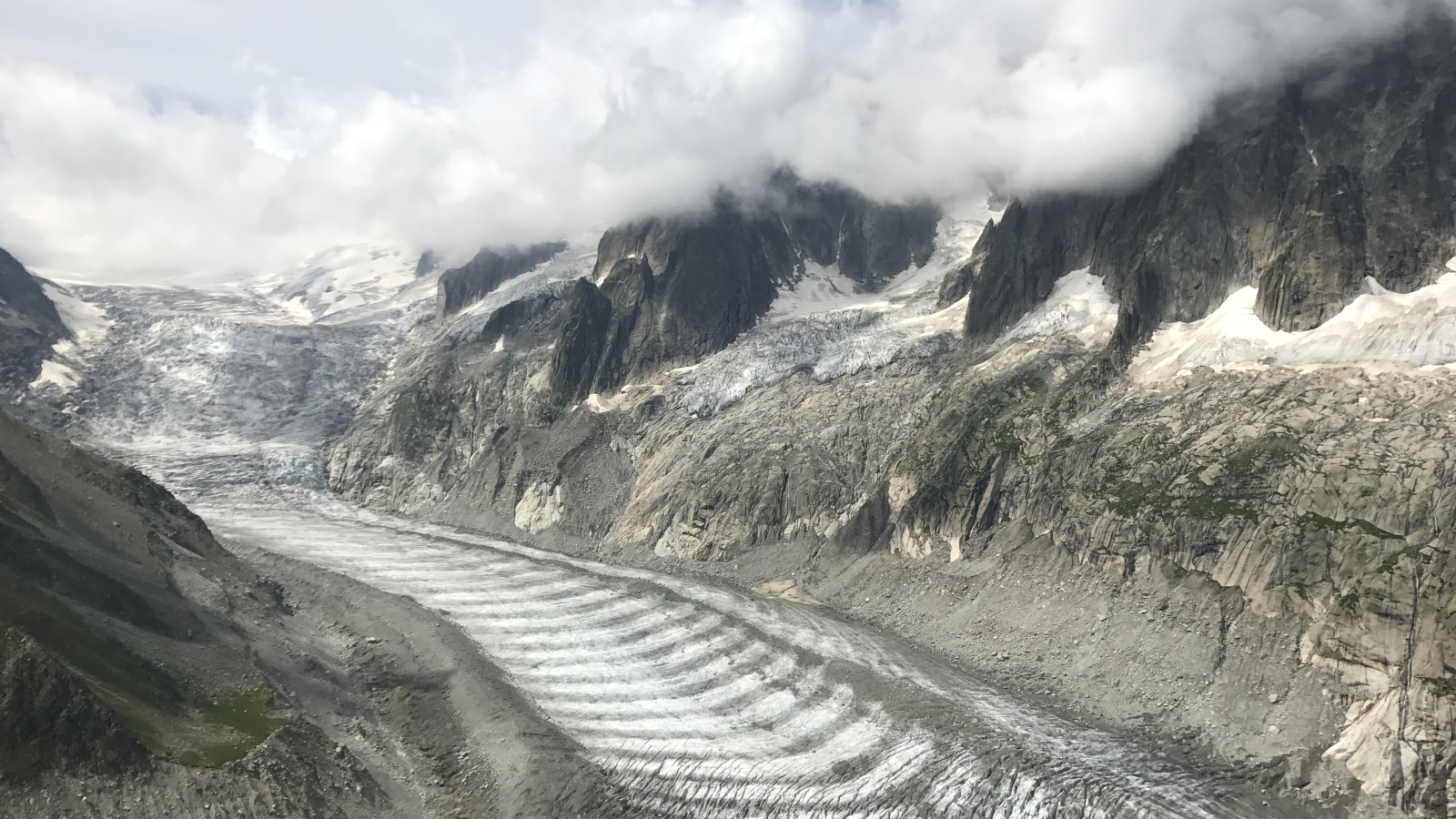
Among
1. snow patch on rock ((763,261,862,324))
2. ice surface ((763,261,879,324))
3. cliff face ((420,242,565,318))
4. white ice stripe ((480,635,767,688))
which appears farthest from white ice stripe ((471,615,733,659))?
cliff face ((420,242,565,318))

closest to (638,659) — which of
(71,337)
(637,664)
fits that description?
(637,664)

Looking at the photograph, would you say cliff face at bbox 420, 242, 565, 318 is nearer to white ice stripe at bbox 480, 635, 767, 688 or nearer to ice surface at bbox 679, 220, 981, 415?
ice surface at bbox 679, 220, 981, 415

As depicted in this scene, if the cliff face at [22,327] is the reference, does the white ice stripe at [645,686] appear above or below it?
below

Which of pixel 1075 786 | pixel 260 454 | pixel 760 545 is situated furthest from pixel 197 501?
pixel 1075 786

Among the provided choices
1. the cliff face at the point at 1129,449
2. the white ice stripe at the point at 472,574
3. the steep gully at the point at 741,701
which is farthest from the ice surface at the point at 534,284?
the white ice stripe at the point at 472,574

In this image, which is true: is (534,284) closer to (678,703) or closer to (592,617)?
(592,617)

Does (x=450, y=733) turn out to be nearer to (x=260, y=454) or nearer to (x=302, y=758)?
(x=302, y=758)

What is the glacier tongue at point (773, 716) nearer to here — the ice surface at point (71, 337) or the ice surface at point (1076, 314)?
the ice surface at point (1076, 314)
